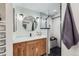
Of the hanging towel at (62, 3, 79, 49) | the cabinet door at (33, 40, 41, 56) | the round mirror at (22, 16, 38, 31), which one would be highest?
the round mirror at (22, 16, 38, 31)

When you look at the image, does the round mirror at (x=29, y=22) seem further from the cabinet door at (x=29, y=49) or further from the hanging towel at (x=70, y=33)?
the hanging towel at (x=70, y=33)

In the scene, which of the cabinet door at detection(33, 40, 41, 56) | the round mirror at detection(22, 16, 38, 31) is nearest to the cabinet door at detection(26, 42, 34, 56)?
the cabinet door at detection(33, 40, 41, 56)

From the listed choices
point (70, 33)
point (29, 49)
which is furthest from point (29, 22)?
point (70, 33)

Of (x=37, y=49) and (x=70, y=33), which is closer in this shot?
(x=70, y=33)

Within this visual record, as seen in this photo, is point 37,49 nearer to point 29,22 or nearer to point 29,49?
point 29,49

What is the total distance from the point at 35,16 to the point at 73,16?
42 centimetres

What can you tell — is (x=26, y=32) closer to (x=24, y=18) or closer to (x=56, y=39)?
(x=24, y=18)

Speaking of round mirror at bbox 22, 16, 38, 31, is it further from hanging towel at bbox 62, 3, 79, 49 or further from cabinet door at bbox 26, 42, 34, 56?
hanging towel at bbox 62, 3, 79, 49

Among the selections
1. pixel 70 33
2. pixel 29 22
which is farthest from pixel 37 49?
pixel 70 33

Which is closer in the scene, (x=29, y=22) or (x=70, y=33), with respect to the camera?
(x=70, y=33)

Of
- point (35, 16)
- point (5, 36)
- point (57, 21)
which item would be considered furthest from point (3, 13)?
point (57, 21)

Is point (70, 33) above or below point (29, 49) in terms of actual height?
above

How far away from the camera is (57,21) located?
0.82m

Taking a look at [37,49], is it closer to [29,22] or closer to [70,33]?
[29,22]
